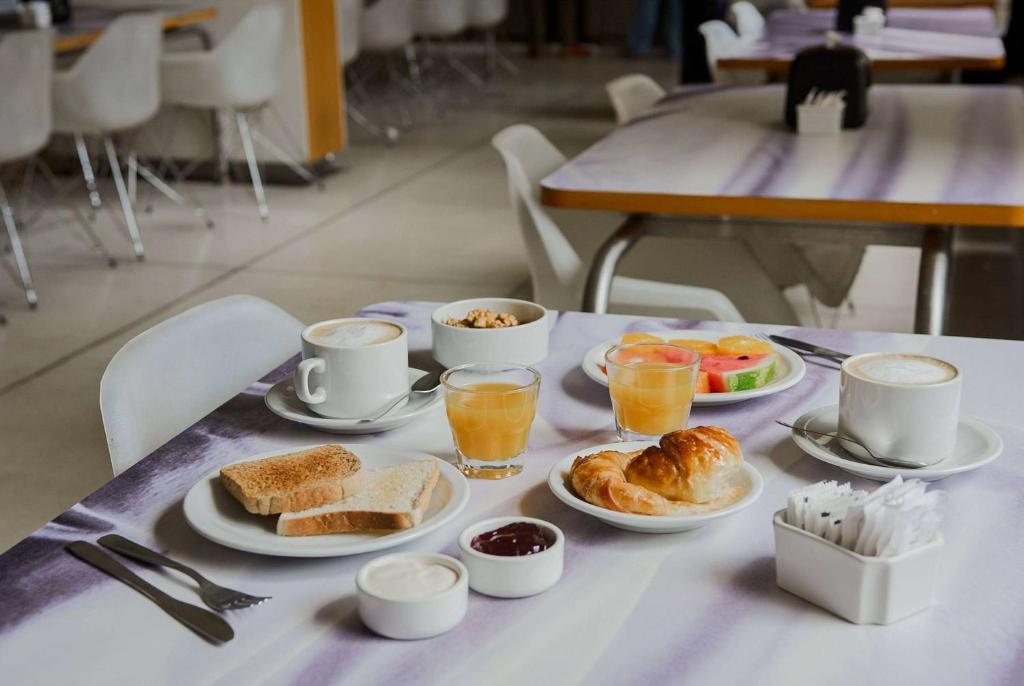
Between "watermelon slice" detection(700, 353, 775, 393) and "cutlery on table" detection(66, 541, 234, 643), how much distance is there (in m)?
0.63

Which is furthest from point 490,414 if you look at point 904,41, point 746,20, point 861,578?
A: point 746,20

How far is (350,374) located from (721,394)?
1.35ft

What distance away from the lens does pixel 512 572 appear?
3.10ft

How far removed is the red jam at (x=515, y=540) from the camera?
0.97 meters

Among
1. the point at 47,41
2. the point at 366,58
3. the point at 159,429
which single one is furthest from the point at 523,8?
the point at 159,429

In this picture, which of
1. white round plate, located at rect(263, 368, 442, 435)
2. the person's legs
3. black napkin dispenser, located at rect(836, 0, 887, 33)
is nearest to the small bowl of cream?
white round plate, located at rect(263, 368, 442, 435)

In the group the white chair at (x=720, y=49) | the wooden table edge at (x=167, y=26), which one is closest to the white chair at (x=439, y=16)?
the wooden table edge at (x=167, y=26)

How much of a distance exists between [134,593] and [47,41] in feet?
12.7

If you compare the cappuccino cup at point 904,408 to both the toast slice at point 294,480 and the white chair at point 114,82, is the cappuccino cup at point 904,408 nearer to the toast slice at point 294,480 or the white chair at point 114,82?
the toast slice at point 294,480

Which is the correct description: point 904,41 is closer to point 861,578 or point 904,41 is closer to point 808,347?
point 808,347

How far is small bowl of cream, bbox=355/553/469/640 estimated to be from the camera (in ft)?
2.91

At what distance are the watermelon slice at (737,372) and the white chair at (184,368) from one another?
2.05 feet

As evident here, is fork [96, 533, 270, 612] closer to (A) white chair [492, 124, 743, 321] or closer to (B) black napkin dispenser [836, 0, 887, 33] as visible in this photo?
(A) white chair [492, 124, 743, 321]

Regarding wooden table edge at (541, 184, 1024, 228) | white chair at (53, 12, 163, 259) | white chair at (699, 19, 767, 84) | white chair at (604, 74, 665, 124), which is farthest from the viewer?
white chair at (53, 12, 163, 259)
